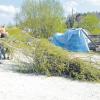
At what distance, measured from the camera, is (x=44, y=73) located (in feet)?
41.8

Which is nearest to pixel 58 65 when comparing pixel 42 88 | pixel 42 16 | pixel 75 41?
pixel 42 88

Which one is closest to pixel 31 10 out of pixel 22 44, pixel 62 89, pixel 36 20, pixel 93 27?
pixel 36 20

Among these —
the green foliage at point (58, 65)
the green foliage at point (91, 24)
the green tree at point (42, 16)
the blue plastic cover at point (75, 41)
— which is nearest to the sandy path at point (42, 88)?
the green foliage at point (58, 65)

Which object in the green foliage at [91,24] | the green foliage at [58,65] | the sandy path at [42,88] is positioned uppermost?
the green foliage at [91,24]

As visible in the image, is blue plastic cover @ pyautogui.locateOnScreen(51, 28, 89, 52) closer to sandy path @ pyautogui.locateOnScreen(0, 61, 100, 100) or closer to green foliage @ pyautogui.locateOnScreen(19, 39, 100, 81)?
green foliage @ pyautogui.locateOnScreen(19, 39, 100, 81)

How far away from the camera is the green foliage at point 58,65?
39.9 feet

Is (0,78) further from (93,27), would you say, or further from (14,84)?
(93,27)

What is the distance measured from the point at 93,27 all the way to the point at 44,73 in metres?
48.8

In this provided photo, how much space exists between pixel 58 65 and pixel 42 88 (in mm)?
2331

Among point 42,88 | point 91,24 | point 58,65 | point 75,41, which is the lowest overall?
point 42,88

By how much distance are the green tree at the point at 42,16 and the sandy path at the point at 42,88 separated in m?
41.5

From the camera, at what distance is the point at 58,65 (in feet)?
41.3

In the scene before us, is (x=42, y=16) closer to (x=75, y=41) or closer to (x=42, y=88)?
(x=75, y=41)

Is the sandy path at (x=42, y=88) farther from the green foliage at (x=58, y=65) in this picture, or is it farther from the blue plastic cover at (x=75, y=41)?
the blue plastic cover at (x=75, y=41)
